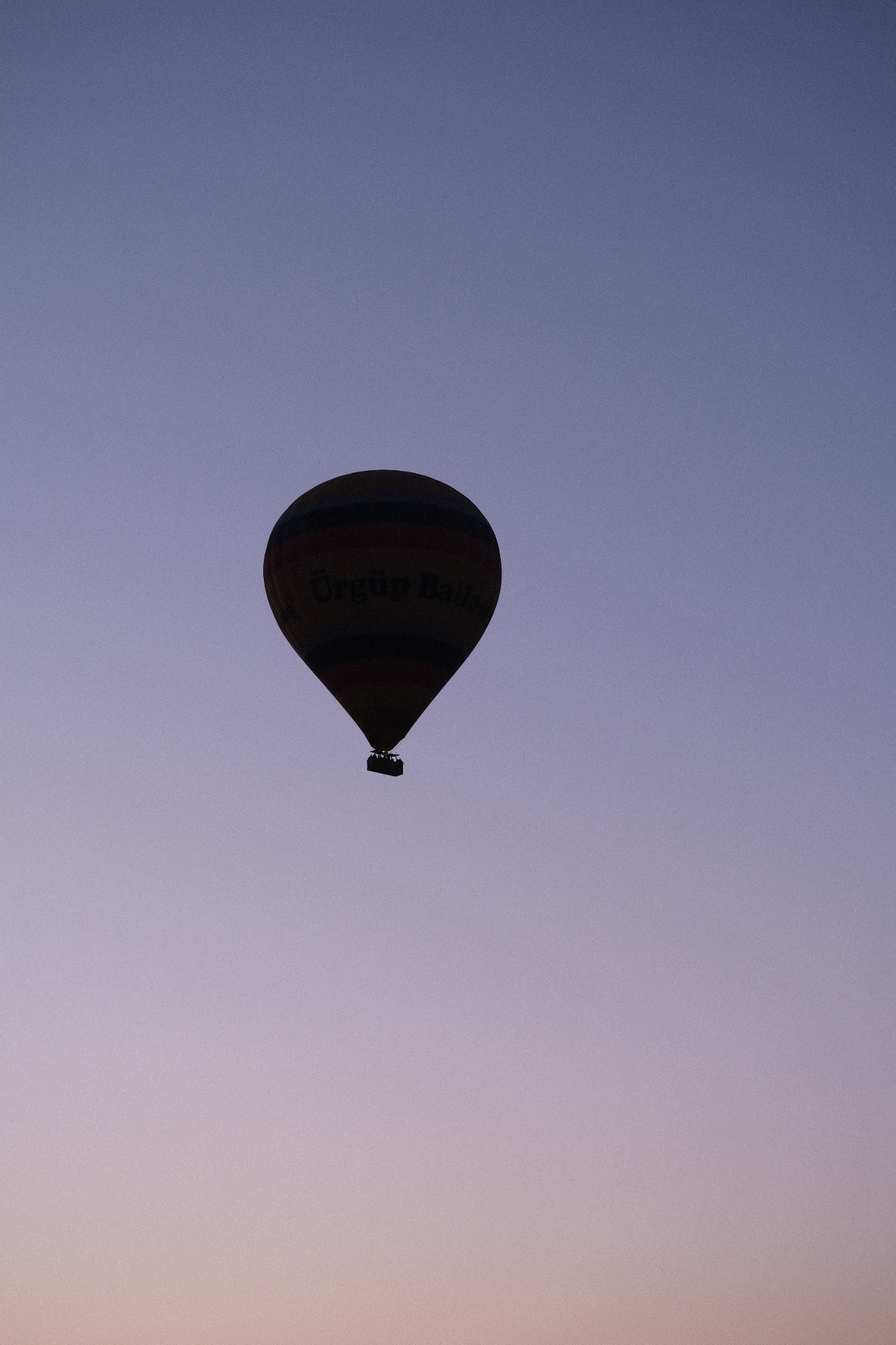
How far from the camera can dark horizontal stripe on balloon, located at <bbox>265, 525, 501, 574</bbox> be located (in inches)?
2211

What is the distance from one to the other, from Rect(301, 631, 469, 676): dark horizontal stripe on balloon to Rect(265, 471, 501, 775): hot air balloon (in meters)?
0.02

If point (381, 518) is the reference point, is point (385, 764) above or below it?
below

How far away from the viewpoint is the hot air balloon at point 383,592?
56.1 m

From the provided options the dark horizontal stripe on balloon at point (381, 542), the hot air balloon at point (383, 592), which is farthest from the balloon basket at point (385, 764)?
the dark horizontal stripe on balloon at point (381, 542)

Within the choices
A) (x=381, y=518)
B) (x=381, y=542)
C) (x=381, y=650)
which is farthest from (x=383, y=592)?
(x=381, y=518)

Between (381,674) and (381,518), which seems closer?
(381,674)

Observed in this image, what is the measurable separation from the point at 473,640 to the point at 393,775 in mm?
3912

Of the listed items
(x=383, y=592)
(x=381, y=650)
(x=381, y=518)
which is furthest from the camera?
(x=381, y=518)

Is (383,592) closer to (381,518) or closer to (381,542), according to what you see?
(381,542)

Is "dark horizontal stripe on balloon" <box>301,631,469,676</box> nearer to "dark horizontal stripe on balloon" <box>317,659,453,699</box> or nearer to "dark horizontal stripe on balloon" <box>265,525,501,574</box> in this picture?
"dark horizontal stripe on balloon" <box>317,659,453,699</box>

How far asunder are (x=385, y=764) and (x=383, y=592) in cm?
390

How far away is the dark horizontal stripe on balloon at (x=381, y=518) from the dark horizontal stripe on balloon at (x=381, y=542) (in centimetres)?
12

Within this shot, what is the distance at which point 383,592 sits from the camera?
55.9 metres

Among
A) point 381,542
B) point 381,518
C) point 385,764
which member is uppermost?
point 381,518
